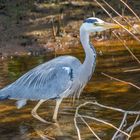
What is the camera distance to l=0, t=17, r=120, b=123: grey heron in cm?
707

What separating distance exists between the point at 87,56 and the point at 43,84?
2.58ft

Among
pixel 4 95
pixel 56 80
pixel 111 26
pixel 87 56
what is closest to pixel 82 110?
pixel 56 80

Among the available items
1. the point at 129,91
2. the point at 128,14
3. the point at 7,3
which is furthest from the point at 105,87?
the point at 7,3

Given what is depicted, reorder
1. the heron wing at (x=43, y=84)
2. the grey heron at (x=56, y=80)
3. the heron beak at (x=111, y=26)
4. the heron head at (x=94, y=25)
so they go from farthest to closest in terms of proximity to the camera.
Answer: the heron wing at (x=43, y=84) < the grey heron at (x=56, y=80) < the heron head at (x=94, y=25) < the heron beak at (x=111, y=26)

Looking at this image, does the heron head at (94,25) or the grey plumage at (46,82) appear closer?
the heron head at (94,25)

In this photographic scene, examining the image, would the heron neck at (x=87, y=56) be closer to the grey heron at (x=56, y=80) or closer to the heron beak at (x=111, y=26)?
the grey heron at (x=56, y=80)

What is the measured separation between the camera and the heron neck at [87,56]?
695 centimetres

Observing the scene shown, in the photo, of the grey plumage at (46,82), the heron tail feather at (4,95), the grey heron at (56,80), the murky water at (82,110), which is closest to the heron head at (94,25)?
the grey heron at (56,80)

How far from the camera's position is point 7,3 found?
16.2 meters

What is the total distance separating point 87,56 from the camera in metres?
6.98

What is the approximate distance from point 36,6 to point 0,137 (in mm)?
9922

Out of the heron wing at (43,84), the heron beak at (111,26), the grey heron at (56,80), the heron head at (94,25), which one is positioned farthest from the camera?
the heron wing at (43,84)

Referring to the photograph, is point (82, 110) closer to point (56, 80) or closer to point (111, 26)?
point (56, 80)

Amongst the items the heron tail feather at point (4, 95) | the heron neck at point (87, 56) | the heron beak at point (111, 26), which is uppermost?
the heron beak at point (111, 26)
